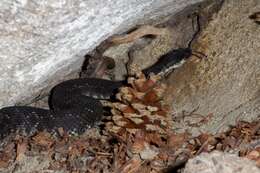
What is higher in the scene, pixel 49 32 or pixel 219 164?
pixel 49 32

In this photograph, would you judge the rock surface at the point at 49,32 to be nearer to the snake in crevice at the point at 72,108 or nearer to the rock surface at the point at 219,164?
the snake in crevice at the point at 72,108

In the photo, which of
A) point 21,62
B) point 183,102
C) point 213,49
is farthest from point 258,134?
point 21,62

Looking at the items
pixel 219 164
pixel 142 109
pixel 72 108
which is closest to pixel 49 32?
pixel 142 109

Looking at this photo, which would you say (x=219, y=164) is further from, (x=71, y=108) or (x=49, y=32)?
(x=71, y=108)

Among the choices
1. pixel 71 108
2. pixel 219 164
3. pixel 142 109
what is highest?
pixel 219 164

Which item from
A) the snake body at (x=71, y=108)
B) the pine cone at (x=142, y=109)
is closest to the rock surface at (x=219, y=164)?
the pine cone at (x=142, y=109)

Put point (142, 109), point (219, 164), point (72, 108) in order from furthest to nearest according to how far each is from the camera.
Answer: point (72, 108), point (142, 109), point (219, 164)
